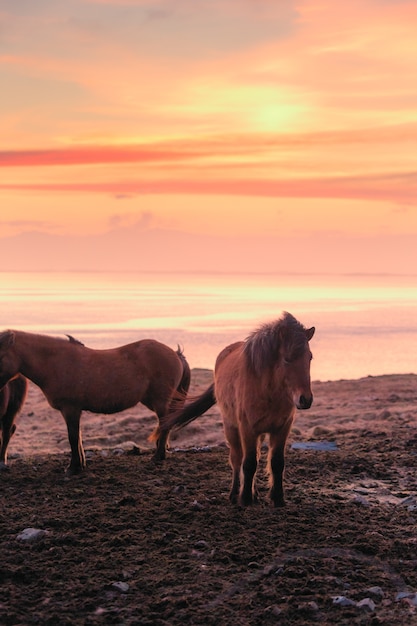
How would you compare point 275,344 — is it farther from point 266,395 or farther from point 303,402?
point 303,402

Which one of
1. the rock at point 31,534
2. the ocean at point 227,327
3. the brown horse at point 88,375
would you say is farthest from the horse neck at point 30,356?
the ocean at point 227,327

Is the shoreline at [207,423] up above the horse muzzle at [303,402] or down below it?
below

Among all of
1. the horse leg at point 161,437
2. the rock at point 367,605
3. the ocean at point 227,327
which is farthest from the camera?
the ocean at point 227,327

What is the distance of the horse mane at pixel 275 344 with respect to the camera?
7.11 metres

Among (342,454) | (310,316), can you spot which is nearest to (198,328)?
(310,316)

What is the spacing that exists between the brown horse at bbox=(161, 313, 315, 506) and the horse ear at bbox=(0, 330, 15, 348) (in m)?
2.66

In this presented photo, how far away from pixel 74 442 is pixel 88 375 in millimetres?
834

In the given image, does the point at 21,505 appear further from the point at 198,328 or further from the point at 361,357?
the point at 198,328

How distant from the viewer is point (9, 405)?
1002 cm

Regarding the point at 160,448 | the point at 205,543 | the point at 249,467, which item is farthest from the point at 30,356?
the point at 205,543

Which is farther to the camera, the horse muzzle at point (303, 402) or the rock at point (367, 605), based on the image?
the horse muzzle at point (303, 402)

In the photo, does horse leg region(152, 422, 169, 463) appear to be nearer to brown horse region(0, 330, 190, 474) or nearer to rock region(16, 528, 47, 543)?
brown horse region(0, 330, 190, 474)

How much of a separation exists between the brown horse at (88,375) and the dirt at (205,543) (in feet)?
2.27

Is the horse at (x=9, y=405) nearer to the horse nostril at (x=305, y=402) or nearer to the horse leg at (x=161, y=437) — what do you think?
the horse leg at (x=161, y=437)
